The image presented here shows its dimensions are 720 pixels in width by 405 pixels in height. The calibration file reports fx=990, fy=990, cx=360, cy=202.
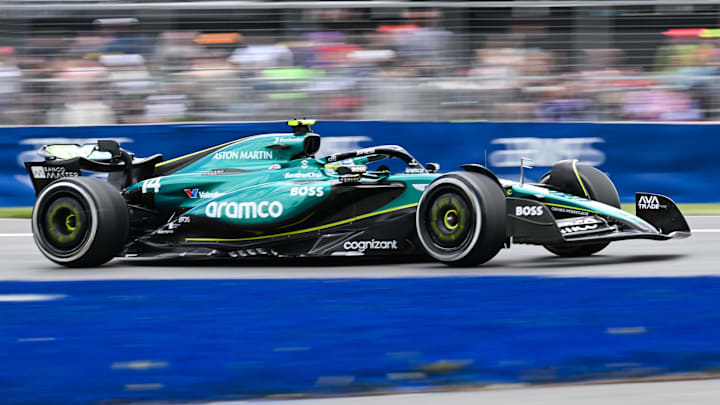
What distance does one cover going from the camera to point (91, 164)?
336 inches

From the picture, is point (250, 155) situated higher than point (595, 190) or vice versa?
point (250, 155)

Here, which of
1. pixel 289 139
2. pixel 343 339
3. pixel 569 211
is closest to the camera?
pixel 343 339

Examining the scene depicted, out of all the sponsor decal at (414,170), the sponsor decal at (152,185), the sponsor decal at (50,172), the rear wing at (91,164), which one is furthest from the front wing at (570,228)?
the sponsor decal at (50,172)

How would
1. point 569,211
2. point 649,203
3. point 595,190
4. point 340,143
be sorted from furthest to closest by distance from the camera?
1. point 340,143
2. point 595,190
3. point 649,203
4. point 569,211

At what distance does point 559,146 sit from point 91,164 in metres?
6.13

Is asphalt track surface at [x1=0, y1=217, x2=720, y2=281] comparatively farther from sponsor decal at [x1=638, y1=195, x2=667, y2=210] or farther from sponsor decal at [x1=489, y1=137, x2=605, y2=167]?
sponsor decal at [x1=489, y1=137, x2=605, y2=167]

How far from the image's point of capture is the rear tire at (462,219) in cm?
680

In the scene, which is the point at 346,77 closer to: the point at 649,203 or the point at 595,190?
the point at 595,190

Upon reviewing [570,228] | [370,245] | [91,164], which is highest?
[91,164]

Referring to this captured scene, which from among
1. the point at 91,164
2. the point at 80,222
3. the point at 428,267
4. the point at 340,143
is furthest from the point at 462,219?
the point at 340,143

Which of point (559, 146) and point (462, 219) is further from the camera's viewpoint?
point (559, 146)

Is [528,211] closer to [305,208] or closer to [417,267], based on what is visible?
[417,267]

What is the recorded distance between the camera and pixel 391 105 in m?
12.8

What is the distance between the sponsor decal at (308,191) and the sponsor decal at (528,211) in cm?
156
